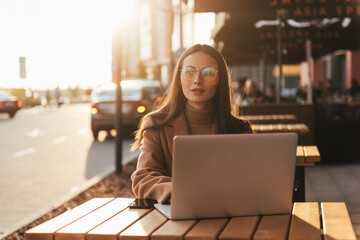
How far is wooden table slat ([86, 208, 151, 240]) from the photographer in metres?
2.17

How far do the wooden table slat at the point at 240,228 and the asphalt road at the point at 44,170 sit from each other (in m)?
3.80

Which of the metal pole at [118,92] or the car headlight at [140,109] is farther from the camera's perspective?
the car headlight at [140,109]

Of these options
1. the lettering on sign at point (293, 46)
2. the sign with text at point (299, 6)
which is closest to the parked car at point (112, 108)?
the lettering on sign at point (293, 46)

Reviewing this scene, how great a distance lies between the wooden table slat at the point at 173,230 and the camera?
213cm

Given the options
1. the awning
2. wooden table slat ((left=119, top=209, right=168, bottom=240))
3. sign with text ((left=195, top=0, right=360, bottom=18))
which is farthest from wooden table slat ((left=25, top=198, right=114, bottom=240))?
the awning

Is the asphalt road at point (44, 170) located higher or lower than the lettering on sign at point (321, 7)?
lower

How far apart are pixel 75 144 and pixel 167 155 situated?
40.9 ft

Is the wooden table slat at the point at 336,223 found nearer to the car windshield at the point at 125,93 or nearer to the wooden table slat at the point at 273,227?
the wooden table slat at the point at 273,227

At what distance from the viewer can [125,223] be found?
2348 mm

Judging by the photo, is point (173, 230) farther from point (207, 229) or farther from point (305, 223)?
point (305, 223)

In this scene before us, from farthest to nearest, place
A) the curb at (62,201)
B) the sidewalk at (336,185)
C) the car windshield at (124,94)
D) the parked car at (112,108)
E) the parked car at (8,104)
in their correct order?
the parked car at (8,104) < the car windshield at (124,94) < the parked car at (112,108) < the sidewalk at (336,185) < the curb at (62,201)

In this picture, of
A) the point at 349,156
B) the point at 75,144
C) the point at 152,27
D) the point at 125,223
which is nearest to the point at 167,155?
the point at 125,223

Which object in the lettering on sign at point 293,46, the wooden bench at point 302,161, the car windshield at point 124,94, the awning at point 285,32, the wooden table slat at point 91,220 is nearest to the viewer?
the wooden table slat at point 91,220

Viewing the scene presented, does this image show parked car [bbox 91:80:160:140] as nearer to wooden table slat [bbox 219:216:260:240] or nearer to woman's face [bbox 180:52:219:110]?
woman's face [bbox 180:52:219:110]
